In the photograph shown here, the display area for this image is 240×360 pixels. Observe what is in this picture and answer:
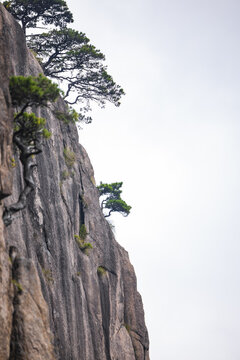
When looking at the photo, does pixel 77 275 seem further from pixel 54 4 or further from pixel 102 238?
pixel 54 4

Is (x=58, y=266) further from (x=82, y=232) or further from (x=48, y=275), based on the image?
(x=82, y=232)

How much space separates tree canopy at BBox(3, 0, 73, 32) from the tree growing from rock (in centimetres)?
1752

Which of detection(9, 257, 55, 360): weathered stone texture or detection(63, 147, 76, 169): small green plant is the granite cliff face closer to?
detection(9, 257, 55, 360): weathered stone texture

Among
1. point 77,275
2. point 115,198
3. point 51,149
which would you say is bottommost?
point 77,275

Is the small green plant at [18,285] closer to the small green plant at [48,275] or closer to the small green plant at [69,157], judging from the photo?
the small green plant at [48,275]

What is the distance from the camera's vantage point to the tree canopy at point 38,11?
4200 centimetres

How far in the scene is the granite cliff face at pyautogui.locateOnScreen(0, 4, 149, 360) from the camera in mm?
22453

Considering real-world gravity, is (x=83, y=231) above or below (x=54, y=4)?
below

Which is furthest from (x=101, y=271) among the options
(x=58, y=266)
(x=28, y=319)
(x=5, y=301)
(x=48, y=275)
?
(x=5, y=301)

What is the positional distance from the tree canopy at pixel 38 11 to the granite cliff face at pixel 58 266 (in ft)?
28.3

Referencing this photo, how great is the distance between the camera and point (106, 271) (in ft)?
142

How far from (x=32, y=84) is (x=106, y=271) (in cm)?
2286

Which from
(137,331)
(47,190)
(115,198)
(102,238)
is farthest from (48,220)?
(115,198)

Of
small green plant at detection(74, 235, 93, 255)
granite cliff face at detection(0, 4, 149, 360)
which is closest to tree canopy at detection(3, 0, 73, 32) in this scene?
granite cliff face at detection(0, 4, 149, 360)
